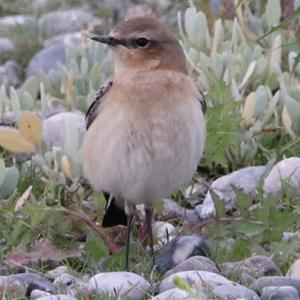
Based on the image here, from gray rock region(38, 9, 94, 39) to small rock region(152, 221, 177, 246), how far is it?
5037 millimetres

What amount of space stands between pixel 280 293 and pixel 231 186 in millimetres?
1831

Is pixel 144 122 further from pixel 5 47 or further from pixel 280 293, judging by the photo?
pixel 5 47

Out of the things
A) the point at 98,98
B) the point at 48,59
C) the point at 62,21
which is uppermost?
the point at 98,98

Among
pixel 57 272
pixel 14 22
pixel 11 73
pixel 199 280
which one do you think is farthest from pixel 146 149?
pixel 14 22

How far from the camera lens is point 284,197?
725 centimetres

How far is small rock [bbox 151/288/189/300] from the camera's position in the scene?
215 inches

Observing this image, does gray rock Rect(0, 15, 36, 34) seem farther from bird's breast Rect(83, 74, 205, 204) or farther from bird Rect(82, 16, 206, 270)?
bird's breast Rect(83, 74, 205, 204)

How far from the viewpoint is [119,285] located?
570 centimetres

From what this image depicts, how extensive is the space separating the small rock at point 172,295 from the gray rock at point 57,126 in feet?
7.93

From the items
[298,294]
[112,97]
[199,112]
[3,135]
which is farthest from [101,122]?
[298,294]

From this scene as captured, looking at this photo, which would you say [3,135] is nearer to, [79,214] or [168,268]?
[79,214]

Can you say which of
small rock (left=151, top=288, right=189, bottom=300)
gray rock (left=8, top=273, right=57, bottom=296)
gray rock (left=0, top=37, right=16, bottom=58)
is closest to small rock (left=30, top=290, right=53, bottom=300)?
gray rock (left=8, top=273, right=57, bottom=296)

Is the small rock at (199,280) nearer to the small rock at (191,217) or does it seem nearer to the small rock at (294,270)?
the small rock at (294,270)

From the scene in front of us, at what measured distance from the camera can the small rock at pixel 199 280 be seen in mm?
5617
